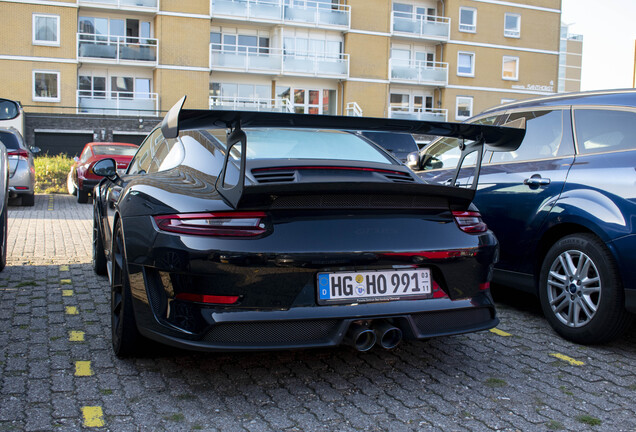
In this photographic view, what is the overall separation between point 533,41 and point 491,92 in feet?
18.4

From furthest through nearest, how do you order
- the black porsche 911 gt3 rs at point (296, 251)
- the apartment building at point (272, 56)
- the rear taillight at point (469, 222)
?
the apartment building at point (272, 56), the rear taillight at point (469, 222), the black porsche 911 gt3 rs at point (296, 251)

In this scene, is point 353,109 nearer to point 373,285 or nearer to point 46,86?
point 46,86

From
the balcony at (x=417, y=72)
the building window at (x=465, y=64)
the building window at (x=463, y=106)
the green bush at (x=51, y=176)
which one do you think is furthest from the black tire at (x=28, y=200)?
the building window at (x=465, y=64)

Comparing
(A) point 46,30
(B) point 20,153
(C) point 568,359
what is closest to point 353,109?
(A) point 46,30

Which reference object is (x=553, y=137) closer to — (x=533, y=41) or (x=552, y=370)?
(x=552, y=370)

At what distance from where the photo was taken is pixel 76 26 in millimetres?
34719

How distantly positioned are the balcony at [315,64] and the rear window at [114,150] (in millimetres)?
24210

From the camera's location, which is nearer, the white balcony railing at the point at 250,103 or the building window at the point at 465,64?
the white balcony railing at the point at 250,103

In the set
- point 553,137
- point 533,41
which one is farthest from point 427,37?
point 553,137

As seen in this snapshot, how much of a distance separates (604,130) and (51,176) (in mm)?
17837

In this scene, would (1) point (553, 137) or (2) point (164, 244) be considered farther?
(1) point (553, 137)

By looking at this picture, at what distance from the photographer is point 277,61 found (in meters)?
38.2

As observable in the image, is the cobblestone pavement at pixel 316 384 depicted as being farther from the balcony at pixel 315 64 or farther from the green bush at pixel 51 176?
the balcony at pixel 315 64

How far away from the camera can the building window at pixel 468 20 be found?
4356 cm
